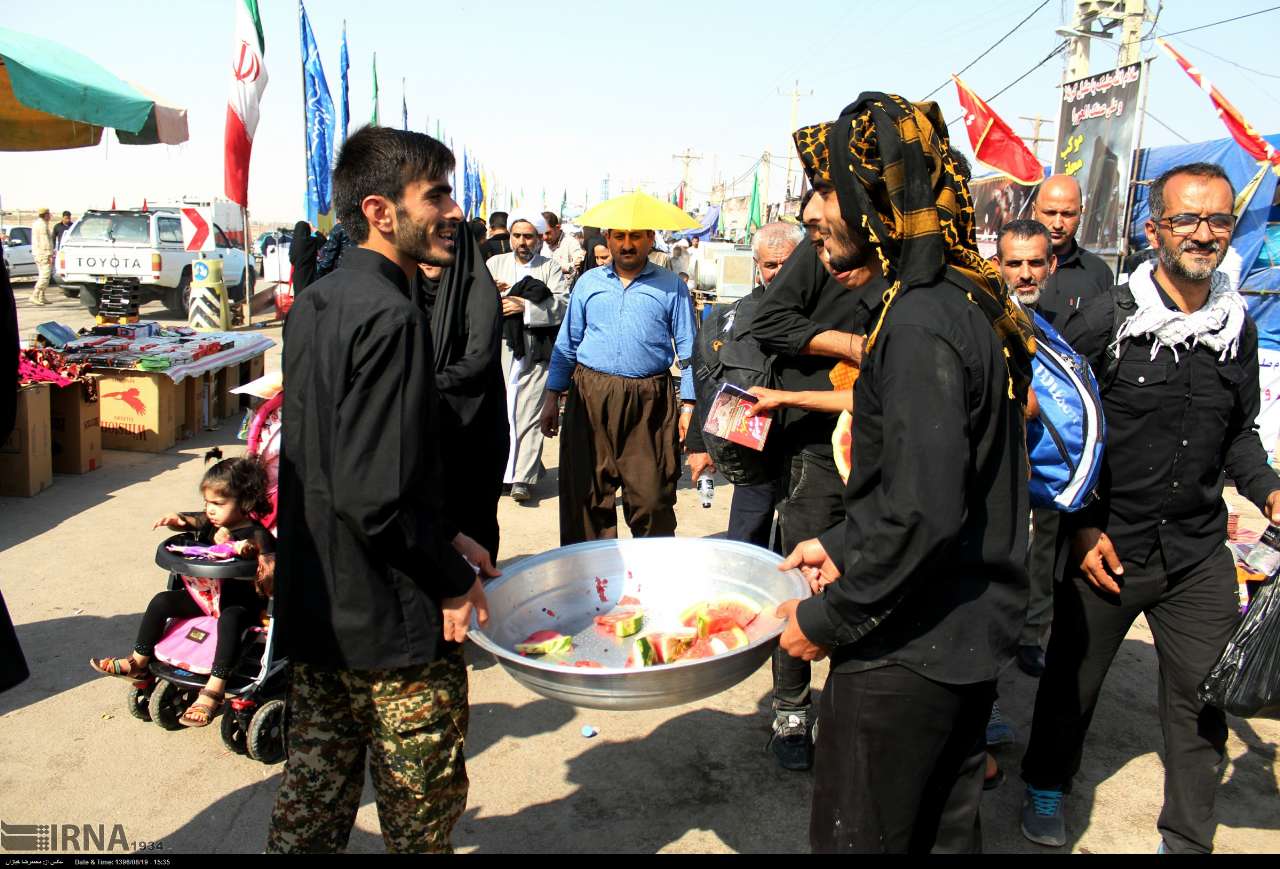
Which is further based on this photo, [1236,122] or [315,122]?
[315,122]

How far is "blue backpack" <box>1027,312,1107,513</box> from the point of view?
96.0 inches

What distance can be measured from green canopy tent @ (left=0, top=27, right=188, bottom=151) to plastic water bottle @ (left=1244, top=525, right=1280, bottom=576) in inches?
296

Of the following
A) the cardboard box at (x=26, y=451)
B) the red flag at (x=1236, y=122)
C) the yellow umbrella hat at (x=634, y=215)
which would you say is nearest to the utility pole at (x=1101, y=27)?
the red flag at (x=1236, y=122)

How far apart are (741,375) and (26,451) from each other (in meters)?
5.66

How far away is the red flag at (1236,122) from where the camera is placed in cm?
875

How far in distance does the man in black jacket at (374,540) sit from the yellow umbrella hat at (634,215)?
2.52 metres

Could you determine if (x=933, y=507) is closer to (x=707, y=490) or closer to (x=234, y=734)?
(x=234, y=734)

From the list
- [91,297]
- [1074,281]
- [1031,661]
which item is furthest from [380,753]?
[91,297]

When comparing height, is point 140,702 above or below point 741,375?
below

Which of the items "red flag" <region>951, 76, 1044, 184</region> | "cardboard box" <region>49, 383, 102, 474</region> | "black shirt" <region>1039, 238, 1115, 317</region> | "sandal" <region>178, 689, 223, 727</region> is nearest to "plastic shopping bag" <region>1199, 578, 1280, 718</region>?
"black shirt" <region>1039, 238, 1115, 317</region>

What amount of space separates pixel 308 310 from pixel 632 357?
9.39 feet

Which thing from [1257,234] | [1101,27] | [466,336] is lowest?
[466,336]

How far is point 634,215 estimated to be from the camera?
4.82 metres

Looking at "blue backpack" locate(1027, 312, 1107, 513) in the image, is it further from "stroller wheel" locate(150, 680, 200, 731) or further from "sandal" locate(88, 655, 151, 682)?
"sandal" locate(88, 655, 151, 682)
